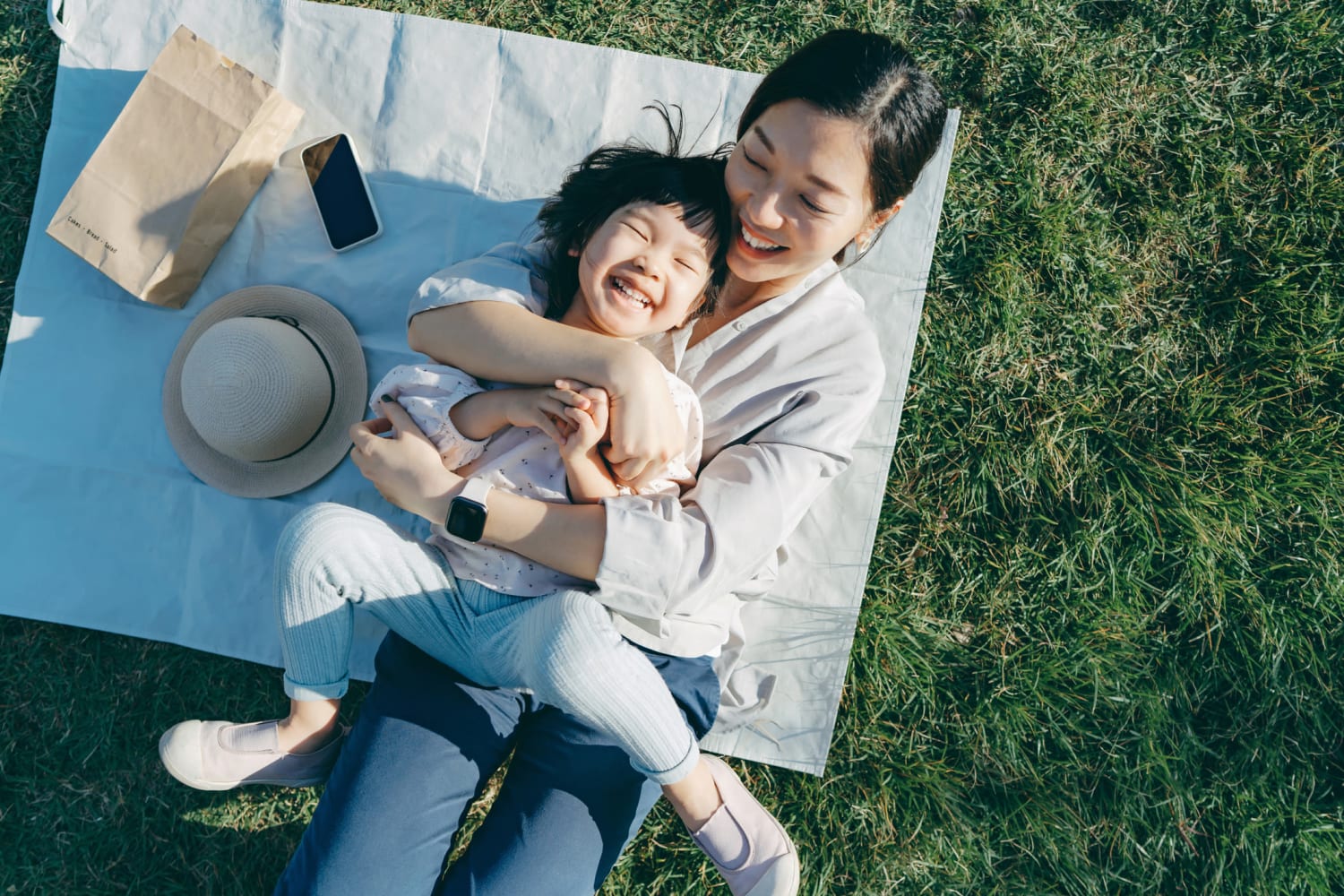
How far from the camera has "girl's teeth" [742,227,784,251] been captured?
2.03 meters

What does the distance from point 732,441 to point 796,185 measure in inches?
25.6

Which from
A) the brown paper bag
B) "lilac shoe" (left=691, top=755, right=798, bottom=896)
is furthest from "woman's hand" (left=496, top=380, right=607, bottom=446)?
the brown paper bag

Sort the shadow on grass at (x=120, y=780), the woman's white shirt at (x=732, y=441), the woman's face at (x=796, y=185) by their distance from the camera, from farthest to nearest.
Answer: the shadow on grass at (x=120, y=780)
the woman's white shirt at (x=732, y=441)
the woman's face at (x=796, y=185)

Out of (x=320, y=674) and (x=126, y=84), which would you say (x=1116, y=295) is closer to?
(x=320, y=674)

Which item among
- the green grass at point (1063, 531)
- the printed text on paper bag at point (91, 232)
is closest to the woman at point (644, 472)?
the green grass at point (1063, 531)

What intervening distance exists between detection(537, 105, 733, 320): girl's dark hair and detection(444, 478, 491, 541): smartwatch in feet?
1.74

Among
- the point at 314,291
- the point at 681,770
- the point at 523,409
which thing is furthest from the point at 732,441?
the point at 314,291

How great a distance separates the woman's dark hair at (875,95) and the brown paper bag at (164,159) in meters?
1.60

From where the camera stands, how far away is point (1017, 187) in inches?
112

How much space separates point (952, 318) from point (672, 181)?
1.19 meters

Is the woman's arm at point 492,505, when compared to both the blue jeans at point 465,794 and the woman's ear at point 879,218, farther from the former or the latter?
the woman's ear at point 879,218

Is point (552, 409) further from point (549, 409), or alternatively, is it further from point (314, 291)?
point (314, 291)

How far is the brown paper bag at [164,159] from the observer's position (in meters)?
2.59

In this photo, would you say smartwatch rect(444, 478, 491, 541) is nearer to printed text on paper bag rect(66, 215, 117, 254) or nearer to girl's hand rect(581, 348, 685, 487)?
girl's hand rect(581, 348, 685, 487)
